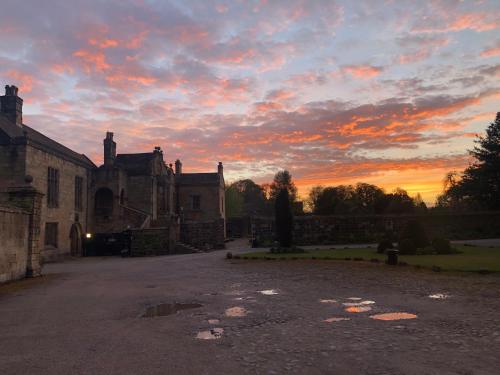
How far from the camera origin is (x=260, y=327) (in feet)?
25.0

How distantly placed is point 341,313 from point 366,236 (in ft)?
85.0

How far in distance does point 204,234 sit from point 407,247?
59.9 ft

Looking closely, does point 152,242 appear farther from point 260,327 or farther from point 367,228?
point 260,327

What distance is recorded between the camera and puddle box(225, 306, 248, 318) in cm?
879

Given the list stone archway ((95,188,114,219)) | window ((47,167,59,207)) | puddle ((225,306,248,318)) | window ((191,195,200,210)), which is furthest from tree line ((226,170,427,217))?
puddle ((225,306,248,318))

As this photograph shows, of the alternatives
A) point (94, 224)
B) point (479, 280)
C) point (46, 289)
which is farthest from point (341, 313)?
point (94, 224)

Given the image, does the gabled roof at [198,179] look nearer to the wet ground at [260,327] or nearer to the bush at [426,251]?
the bush at [426,251]

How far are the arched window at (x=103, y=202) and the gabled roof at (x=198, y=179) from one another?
14.1m

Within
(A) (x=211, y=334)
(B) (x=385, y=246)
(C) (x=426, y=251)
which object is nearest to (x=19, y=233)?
(A) (x=211, y=334)

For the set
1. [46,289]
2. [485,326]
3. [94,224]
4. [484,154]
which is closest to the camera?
[485,326]

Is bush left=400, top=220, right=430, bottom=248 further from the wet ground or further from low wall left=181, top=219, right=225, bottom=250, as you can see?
low wall left=181, top=219, right=225, bottom=250

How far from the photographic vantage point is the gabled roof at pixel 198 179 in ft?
164

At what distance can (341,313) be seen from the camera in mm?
8648

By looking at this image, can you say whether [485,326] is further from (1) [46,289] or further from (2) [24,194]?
(2) [24,194]
